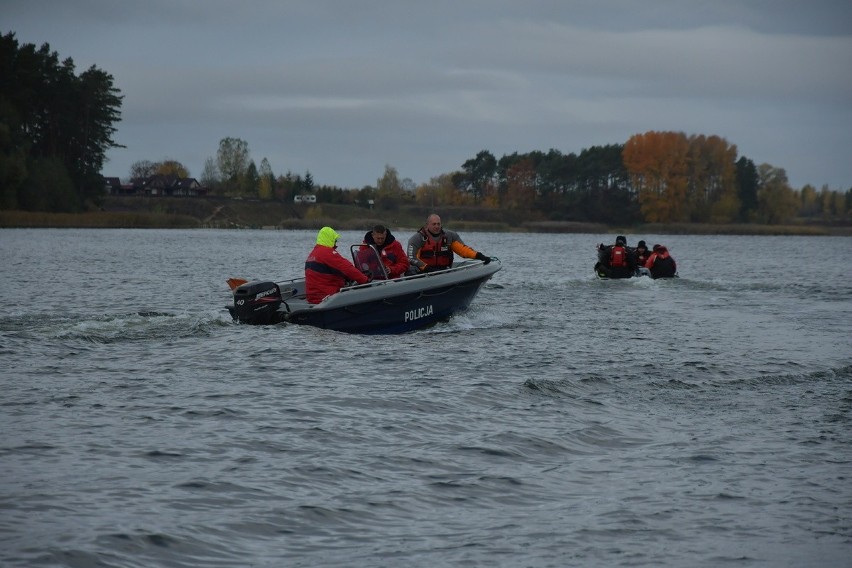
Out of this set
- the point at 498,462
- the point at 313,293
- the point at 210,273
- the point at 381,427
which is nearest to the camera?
the point at 498,462

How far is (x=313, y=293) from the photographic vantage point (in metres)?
15.8

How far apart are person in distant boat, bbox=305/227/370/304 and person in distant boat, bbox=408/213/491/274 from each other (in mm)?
2718

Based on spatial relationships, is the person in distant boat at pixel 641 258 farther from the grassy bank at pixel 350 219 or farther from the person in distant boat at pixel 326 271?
the grassy bank at pixel 350 219

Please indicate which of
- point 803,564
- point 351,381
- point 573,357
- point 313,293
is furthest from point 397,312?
point 803,564

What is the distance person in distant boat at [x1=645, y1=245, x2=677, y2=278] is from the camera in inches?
1217

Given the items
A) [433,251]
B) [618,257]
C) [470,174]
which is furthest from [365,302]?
[470,174]

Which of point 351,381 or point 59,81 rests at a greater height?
point 59,81

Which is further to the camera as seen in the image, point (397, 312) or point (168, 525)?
point (397, 312)

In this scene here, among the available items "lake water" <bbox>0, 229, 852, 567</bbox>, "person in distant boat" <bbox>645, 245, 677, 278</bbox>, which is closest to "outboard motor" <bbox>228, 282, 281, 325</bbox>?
"lake water" <bbox>0, 229, 852, 567</bbox>

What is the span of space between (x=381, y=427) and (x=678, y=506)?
3.22 meters

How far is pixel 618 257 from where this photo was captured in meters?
30.2

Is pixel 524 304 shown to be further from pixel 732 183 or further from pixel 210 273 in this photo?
pixel 732 183

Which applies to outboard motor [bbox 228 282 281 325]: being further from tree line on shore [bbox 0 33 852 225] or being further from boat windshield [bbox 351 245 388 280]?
tree line on shore [bbox 0 33 852 225]

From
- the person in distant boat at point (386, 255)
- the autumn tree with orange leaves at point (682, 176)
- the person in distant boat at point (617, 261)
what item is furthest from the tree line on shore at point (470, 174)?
the person in distant boat at point (386, 255)
